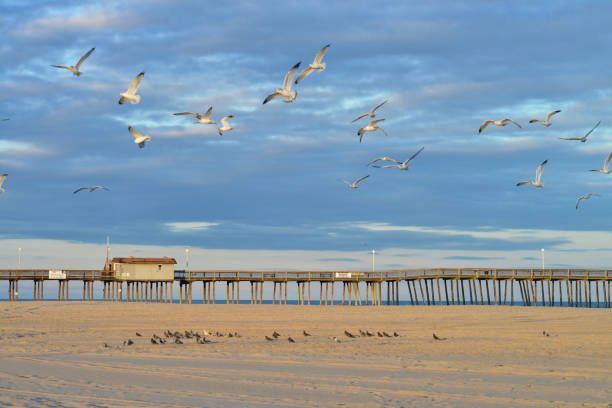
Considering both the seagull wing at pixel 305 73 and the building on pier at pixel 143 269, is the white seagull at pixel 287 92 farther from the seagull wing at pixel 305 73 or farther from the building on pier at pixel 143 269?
the building on pier at pixel 143 269

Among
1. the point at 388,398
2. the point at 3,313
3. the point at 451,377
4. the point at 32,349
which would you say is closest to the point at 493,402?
the point at 388,398

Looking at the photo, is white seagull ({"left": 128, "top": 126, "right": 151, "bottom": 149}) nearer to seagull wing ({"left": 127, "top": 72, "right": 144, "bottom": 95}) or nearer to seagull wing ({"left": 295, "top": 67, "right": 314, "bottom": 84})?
seagull wing ({"left": 127, "top": 72, "right": 144, "bottom": 95})

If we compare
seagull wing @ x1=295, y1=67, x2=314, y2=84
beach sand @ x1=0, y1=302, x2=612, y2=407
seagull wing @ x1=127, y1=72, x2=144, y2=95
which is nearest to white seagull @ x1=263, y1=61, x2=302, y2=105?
seagull wing @ x1=295, y1=67, x2=314, y2=84

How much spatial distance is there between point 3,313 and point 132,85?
1957 cm

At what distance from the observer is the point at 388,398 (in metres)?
11.3

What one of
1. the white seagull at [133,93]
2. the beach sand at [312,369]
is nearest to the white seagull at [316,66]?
the white seagull at [133,93]

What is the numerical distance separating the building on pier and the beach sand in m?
38.7

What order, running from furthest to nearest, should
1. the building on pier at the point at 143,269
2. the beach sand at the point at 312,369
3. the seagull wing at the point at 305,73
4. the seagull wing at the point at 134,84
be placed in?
the building on pier at the point at 143,269 < the seagull wing at the point at 134,84 < the seagull wing at the point at 305,73 < the beach sand at the point at 312,369

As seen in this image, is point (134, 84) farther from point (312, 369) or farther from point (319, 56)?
point (312, 369)

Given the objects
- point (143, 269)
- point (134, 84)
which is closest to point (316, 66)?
point (134, 84)

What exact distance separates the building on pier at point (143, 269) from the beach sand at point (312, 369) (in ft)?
127

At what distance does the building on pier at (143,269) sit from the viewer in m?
65.4

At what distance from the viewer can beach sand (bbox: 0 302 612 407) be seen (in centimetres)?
1118

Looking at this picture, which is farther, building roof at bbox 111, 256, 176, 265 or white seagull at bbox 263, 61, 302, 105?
building roof at bbox 111, 256, 176, 265
